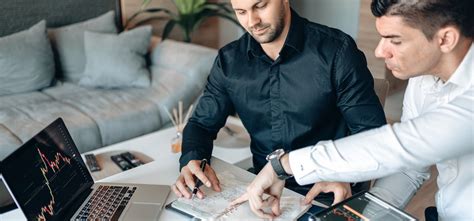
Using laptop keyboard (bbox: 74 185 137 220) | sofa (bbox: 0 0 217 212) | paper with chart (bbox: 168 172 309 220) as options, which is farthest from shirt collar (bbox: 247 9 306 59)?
sofa (bbox: 0 0 217 212)

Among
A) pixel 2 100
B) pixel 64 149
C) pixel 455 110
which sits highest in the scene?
pixel 455 110

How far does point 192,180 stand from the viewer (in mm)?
1318

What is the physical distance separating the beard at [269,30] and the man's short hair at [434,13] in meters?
0.54

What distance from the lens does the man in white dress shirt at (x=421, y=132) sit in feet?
3.01

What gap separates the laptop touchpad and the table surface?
0.02 m

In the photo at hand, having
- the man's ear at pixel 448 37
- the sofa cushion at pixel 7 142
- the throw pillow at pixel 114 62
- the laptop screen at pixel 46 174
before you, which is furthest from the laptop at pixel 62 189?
the throw pillow at pixel 114 62

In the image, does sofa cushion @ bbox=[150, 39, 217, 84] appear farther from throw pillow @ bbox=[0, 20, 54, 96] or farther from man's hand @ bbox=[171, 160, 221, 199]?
man's hand @ bbox=[171, 160, 221, 199]

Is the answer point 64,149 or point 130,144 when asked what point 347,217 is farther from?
point 130,144

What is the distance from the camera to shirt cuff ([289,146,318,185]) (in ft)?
3.29

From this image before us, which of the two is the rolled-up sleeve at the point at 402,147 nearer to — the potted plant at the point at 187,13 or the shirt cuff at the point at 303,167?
the shirt cuff at the point at 303,167

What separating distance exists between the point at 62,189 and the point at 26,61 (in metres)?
2.03

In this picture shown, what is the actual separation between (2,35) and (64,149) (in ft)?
7.12

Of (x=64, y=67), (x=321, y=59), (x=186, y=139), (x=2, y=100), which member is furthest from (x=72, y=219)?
(x=64, y=67)

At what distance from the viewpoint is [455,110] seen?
3.03 ft
